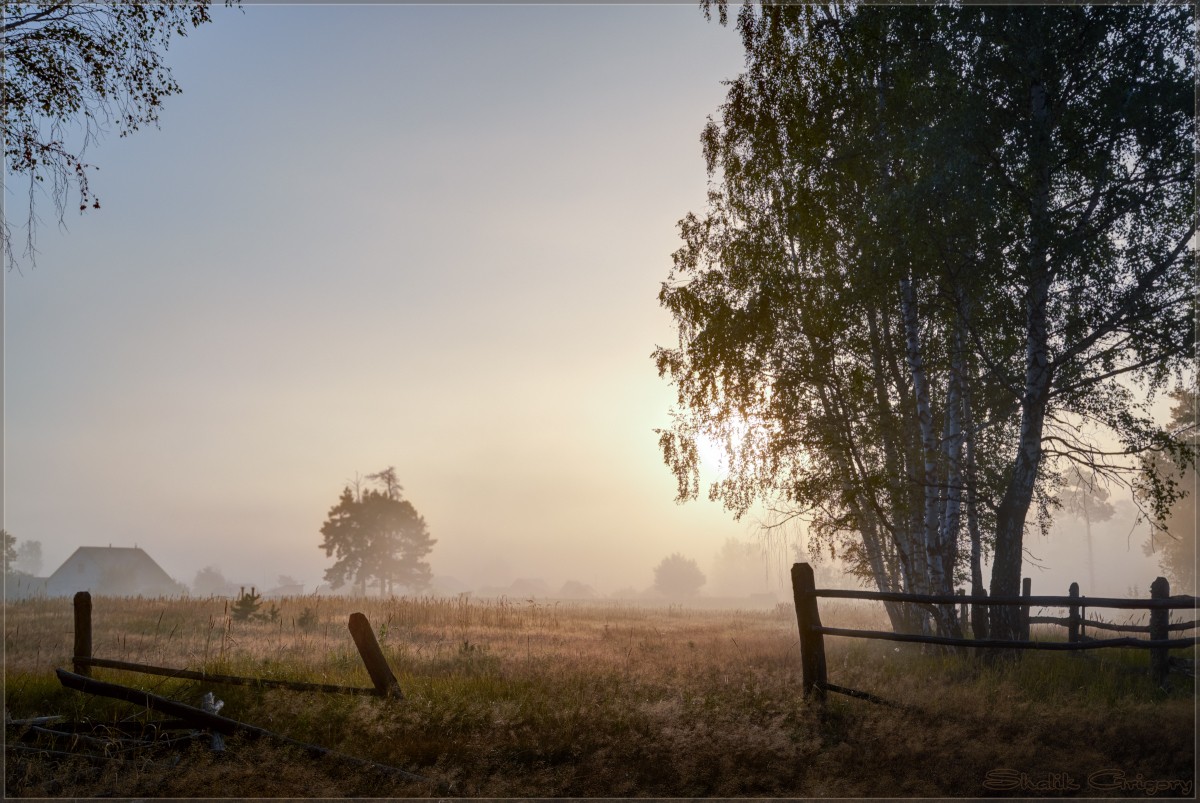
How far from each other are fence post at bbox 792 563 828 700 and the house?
93.0 metres

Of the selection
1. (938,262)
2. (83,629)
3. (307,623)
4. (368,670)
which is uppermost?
(938,262)

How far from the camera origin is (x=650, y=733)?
8.27 m

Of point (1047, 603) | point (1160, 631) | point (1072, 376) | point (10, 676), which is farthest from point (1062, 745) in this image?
point (10, 676)

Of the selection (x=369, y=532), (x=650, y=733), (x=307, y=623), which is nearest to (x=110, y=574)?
(x=369, y=532)

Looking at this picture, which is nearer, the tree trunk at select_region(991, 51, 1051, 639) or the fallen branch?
the fallen branch

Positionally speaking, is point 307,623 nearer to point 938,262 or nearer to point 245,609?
point 245,609

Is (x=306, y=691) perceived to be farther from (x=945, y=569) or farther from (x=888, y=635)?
(x=945, y=569)

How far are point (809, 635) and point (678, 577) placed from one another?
115761 mm

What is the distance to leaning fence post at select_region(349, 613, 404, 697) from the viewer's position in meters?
8.82

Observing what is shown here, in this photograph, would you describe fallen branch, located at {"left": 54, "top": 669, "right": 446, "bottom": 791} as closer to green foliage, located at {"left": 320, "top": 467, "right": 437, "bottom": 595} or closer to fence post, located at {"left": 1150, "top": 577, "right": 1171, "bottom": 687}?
fence post, located at {"left": 1150, "top": 577, "right": 1171, "bottom": 687}

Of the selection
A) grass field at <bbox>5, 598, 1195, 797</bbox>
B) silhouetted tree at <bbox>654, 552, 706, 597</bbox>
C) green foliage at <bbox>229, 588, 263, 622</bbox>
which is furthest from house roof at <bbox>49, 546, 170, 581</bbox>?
grass field at <bbox>5, 598, 1195, 797</bbox>

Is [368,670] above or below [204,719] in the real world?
above

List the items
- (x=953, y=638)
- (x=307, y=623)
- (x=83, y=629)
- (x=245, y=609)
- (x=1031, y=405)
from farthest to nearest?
(x=245, y=609)
(x=307, y=623)
(x=1031, y=405)
(x=83, y=629)
(x=953, y=638)

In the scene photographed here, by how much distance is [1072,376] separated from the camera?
1169 centimetres
